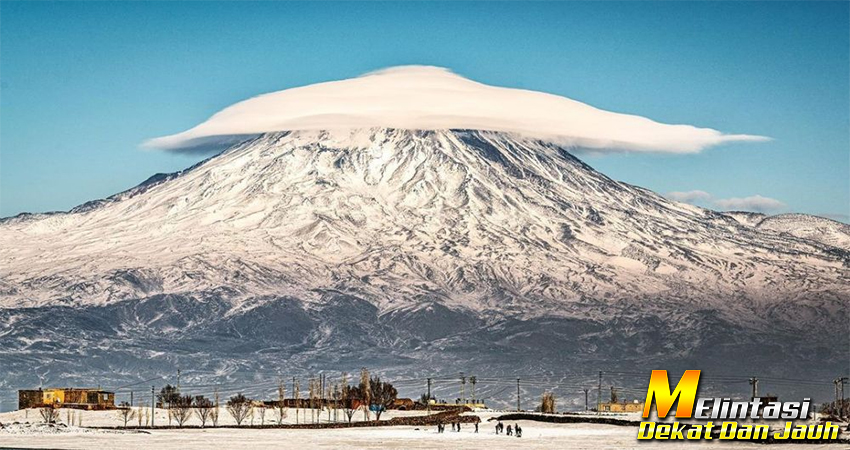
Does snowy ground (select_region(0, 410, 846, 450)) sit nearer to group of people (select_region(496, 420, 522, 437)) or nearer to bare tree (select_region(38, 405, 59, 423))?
group of people (select_region(496, 420, 522, 437))

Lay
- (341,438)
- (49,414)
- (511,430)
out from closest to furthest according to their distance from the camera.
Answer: (341,438), (511,430), (49,414)

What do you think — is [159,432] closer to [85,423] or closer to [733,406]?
[85,423]

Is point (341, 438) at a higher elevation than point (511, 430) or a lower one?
lower

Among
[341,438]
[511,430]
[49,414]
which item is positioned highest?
[511,430]

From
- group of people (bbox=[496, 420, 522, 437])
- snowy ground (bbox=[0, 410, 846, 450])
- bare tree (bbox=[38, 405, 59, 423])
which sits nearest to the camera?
snowy ground (bbox=[0, 410, 846, 450])

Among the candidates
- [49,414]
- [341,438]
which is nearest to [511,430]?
[341,438]

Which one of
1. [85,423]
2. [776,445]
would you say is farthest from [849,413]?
[85,423]

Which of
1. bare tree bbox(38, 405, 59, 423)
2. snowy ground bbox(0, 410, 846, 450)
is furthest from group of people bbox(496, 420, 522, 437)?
bare tree bbox(38, 405, 59, 423)

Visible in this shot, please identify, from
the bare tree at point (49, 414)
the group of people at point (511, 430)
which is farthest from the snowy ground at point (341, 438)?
the bare tree at point (49, 414)

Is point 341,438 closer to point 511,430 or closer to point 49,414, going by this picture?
point 511,430
